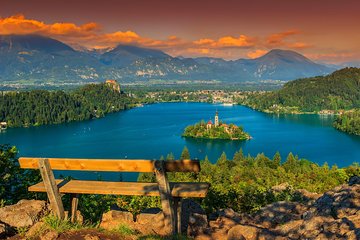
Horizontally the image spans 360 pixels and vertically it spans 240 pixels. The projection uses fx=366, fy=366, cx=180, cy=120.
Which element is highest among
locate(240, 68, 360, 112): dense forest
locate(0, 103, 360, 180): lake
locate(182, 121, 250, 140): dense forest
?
locate(240, 68, 360, 112): dense forest

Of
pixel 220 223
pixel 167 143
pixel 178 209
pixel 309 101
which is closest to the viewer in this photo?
pixel 178 209

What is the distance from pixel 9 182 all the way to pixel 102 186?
3714 millimetres

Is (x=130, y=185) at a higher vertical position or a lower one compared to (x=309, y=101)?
higher

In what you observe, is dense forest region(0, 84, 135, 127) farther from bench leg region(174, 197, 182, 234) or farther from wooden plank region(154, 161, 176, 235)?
wooden plank region(154, 161, 176, 235)

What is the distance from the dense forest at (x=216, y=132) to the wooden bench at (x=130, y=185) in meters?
86.6

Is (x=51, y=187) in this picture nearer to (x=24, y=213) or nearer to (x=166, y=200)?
(x=24, y=213)

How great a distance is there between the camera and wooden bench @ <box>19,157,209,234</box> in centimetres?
570

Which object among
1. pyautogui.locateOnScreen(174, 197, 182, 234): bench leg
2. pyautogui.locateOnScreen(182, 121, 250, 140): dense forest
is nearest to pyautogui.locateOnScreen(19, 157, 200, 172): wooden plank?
pyautogui.locateOnScreen(174, 197, 182, 234): bench leg

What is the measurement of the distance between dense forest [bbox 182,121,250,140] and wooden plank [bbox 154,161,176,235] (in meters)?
87.0

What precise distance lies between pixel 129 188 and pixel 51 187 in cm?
140

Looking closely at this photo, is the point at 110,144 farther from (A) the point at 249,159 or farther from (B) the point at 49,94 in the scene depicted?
(B) the point at 49,94

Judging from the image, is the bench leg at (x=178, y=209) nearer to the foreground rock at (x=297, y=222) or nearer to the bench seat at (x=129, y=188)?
the bench seat at (x=129, y=188)

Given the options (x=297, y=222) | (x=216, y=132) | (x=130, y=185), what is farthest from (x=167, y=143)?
(x=130, y=185)

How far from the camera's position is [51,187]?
21.4ft
